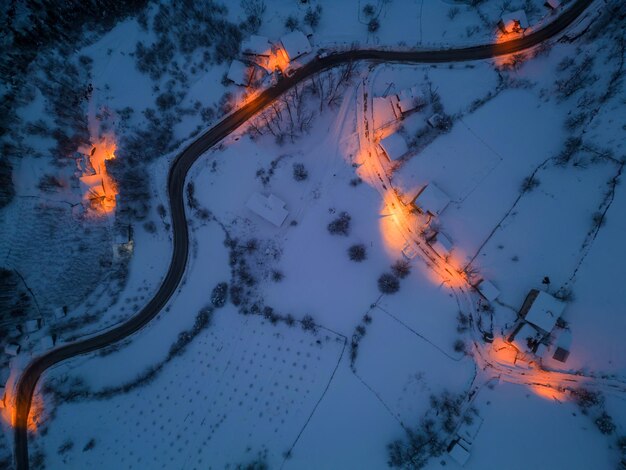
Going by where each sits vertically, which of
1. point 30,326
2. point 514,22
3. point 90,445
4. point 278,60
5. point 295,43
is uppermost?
point 514,22

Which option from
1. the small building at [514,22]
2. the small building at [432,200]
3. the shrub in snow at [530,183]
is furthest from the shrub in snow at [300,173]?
the small building at [514,22]

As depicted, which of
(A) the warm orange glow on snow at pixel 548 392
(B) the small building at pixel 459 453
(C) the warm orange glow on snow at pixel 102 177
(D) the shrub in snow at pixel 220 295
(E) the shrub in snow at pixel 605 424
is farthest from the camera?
(C) the warm orange glow on snow at pixel 102 177

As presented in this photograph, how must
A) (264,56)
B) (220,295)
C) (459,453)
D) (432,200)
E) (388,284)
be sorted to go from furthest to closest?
(264,56), (220,295), (388,284), (432,200), (459,453)

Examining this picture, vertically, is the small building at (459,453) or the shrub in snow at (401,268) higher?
the shrub in snow at (401,268)

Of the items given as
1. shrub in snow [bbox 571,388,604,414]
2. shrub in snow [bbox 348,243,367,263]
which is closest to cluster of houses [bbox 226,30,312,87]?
shrub in snow [bbox 348,243,367,263]

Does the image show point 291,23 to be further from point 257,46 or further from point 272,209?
point 272,209

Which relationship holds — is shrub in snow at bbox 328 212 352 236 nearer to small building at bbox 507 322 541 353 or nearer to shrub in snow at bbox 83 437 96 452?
small building at bbox 507 322 541 353

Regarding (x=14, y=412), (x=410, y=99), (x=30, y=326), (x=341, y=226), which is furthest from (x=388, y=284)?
(x=14, y=412)

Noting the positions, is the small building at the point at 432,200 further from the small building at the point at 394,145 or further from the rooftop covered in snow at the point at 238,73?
the rooftop covered in snow at the point at 238,73
